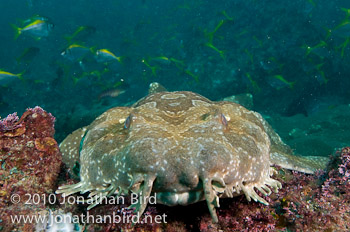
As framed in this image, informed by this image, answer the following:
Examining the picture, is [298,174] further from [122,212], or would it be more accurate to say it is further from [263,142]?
[122,212]

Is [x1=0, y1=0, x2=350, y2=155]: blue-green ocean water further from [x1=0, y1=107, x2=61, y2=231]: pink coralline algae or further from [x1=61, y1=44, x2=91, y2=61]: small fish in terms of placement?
[x1=0, y1=107, x2=61, y2=231]: pink coralline algae

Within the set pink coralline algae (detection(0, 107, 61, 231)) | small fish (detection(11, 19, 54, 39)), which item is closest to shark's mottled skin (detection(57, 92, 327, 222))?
pink coralline algae (detection(0, 107, 61, 231))

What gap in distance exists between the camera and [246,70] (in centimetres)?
1747

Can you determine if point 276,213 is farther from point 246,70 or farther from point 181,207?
point 246,70

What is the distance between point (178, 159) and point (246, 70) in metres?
16.3

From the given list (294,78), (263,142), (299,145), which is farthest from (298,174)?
(294,78)

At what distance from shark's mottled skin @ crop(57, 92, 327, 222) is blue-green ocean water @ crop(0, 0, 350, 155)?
8.61 m

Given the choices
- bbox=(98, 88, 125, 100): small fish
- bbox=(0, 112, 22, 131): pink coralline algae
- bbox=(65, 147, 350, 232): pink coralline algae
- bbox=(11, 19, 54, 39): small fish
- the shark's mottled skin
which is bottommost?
bbox=(65, 147, 350, 232): pink coralline algae

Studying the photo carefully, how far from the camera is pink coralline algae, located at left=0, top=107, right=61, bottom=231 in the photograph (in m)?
3.26

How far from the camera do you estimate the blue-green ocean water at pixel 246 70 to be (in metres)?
14.6

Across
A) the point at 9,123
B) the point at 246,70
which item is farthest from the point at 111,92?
the point at 9,123

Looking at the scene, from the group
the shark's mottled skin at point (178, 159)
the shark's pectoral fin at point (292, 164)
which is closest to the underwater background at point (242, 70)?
the shark's pectoral fin at point (292, 164)

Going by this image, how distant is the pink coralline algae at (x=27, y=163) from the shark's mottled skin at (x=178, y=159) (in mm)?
664

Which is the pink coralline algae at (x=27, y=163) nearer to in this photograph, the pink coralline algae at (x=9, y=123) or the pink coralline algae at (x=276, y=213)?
the pink coralline algae at (x=9, y=123)
